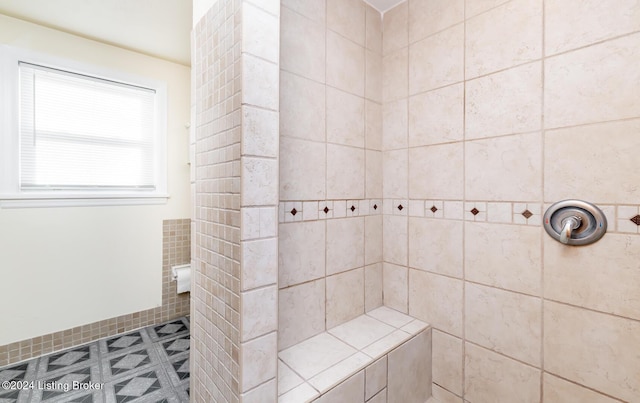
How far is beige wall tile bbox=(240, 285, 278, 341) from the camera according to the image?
72 cm

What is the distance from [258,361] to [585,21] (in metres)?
1.48

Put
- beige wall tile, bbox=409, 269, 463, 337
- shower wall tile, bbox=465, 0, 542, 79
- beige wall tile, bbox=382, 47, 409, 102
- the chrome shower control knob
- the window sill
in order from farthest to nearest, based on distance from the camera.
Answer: the window sill, beige wall tile, bbox=382, 47, 409, 102, beige wall tile, bbox=409, 269, 463, 337, shower wall tile, bbox=465, 0, 542, 79, the chrome shower control knob

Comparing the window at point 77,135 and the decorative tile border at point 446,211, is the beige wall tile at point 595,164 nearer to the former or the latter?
the decorative tile border at point 446,211

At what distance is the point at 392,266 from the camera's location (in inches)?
55.9

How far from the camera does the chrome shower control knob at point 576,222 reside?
0.84 m

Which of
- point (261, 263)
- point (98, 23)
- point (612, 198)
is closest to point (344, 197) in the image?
point (261, 263)

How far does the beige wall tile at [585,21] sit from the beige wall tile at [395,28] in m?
0.59

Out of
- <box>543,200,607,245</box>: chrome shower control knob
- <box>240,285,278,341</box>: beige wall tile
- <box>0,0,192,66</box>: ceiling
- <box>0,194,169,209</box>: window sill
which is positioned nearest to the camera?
<box>240,285,278,341</box>: beige wall tile

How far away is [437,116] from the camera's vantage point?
4.03ft

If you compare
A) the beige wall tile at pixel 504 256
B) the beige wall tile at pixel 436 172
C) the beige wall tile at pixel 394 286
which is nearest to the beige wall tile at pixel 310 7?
the beige wall tile at pixel 436 172

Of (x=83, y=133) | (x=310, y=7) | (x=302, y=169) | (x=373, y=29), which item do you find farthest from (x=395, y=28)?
(x=83, y=133)

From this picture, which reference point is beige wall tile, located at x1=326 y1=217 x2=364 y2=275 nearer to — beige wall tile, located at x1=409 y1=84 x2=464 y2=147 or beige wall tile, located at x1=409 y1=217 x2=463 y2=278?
beige wall tile, located at x1=409 y1=217 x2=463 y2=278

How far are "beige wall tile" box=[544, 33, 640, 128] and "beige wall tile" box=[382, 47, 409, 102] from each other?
580mm

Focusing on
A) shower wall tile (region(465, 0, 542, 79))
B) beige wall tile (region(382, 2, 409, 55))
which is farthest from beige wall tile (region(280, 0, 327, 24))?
shower wall tile (region(465, 0, 542, 79))
